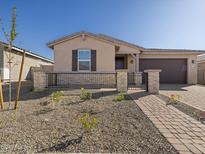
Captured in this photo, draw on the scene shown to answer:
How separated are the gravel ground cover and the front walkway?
209 mm

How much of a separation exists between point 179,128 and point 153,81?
5.43 metres

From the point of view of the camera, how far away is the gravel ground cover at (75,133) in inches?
122

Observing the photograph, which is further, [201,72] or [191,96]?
[201,72]

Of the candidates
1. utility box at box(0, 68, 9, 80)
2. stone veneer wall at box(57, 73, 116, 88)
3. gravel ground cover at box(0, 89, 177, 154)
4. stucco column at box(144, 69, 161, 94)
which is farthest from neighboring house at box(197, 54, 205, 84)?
utility box at box(0, 68, 9, 80)

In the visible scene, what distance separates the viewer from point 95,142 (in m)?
3.31

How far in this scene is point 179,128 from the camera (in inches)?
161

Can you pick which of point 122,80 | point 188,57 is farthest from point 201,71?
point 122,80

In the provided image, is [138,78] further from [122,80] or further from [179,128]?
[179,128]

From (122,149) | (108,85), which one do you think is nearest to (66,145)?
→ (122,149)

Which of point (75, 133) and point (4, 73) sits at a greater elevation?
point (4, 73)

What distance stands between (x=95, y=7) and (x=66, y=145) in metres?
10.7

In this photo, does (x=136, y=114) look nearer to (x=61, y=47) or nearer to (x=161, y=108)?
(x=161, y=108)

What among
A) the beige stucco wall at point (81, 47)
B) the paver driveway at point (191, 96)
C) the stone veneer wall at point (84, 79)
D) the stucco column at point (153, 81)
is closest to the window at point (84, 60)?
the beige stucco wall at point (81, 47)

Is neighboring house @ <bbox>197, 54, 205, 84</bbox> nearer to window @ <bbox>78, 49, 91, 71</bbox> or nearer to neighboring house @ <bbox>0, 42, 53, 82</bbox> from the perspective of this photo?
window @ <bbox>78, 49, 91, 71</bbox>
